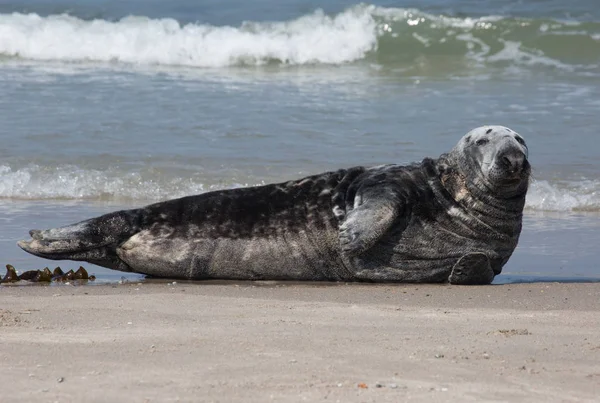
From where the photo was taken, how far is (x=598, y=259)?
24.3ft

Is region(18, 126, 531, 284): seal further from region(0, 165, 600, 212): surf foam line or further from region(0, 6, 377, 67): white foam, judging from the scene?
region(0, 6, 377, 67): white foam

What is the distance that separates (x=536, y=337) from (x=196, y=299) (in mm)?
1885

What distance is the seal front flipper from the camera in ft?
21.2

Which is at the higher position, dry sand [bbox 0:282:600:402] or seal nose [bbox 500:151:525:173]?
seal nose [bbox 500:151:525:173]

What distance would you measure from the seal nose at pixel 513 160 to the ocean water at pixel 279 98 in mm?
781

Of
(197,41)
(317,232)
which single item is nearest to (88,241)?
(317,232)

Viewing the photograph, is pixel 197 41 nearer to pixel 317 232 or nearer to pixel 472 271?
pixel 317 232

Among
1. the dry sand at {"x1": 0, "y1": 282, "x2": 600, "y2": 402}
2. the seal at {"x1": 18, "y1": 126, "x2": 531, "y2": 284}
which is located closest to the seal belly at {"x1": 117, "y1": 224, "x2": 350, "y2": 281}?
the seal at {"x1": 18, "y1": 126, "x2": 531, "y2": 284}

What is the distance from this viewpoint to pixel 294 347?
4.06 m

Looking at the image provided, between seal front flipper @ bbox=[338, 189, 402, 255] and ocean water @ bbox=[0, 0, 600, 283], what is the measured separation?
→ 0.94 metres

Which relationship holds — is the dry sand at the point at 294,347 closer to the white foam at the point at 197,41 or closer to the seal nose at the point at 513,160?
the seal nose at the point at 513,160

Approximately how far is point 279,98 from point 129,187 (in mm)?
4931

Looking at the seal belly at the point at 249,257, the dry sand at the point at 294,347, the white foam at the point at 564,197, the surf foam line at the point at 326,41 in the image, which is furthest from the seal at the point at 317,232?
the surf foam line at the point at 326,41

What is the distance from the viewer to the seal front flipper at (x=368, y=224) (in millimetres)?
6457
